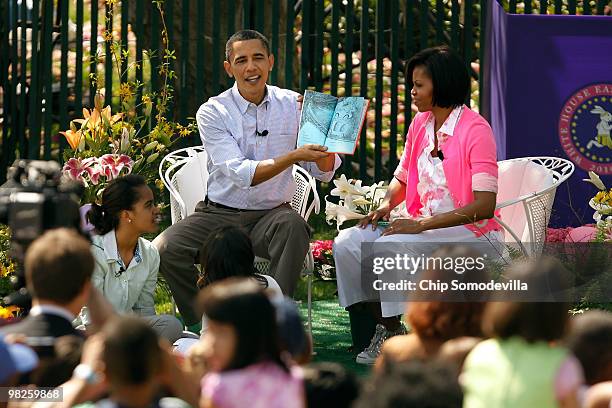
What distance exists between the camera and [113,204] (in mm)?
5949

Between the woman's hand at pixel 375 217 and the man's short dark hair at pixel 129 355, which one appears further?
the woman's hand at pixel 375 217

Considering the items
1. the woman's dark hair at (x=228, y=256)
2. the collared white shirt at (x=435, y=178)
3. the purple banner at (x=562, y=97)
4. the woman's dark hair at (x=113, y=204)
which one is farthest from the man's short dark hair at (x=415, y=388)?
the purple banner at (x=562, y=97)

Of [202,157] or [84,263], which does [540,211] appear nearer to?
[202,157]

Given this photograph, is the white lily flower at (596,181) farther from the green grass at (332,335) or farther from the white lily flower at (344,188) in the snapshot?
the green grass at (332,335)

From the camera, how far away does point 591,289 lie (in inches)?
253

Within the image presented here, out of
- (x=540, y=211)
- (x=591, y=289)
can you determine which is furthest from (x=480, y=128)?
(x=591, y=289)

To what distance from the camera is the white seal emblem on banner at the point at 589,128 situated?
7211 mm

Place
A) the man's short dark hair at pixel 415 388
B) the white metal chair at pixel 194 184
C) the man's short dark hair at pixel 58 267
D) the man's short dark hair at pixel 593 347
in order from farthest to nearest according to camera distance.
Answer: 1. the white metal chair at pixel 194 184
2. the man's short dark hair at pixel 593 347
3. the man's short dark hair at pixel 58 267
4. the man's short dark hair at pixel 415 388

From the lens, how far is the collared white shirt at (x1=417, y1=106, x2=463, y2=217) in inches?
245

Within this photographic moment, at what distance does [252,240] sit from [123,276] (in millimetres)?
→ 782

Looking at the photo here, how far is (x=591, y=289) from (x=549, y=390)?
2.80 m

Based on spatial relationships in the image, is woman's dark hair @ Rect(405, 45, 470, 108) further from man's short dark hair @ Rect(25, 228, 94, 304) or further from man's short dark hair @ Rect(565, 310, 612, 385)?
man's short dark hair @ Rect(25, 228, 94, 304)

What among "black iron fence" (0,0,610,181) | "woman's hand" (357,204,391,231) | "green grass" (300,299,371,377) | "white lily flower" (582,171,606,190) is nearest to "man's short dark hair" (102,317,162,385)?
"green grass" (300,299,371,377)

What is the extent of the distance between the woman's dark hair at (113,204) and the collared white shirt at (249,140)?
668 mm
